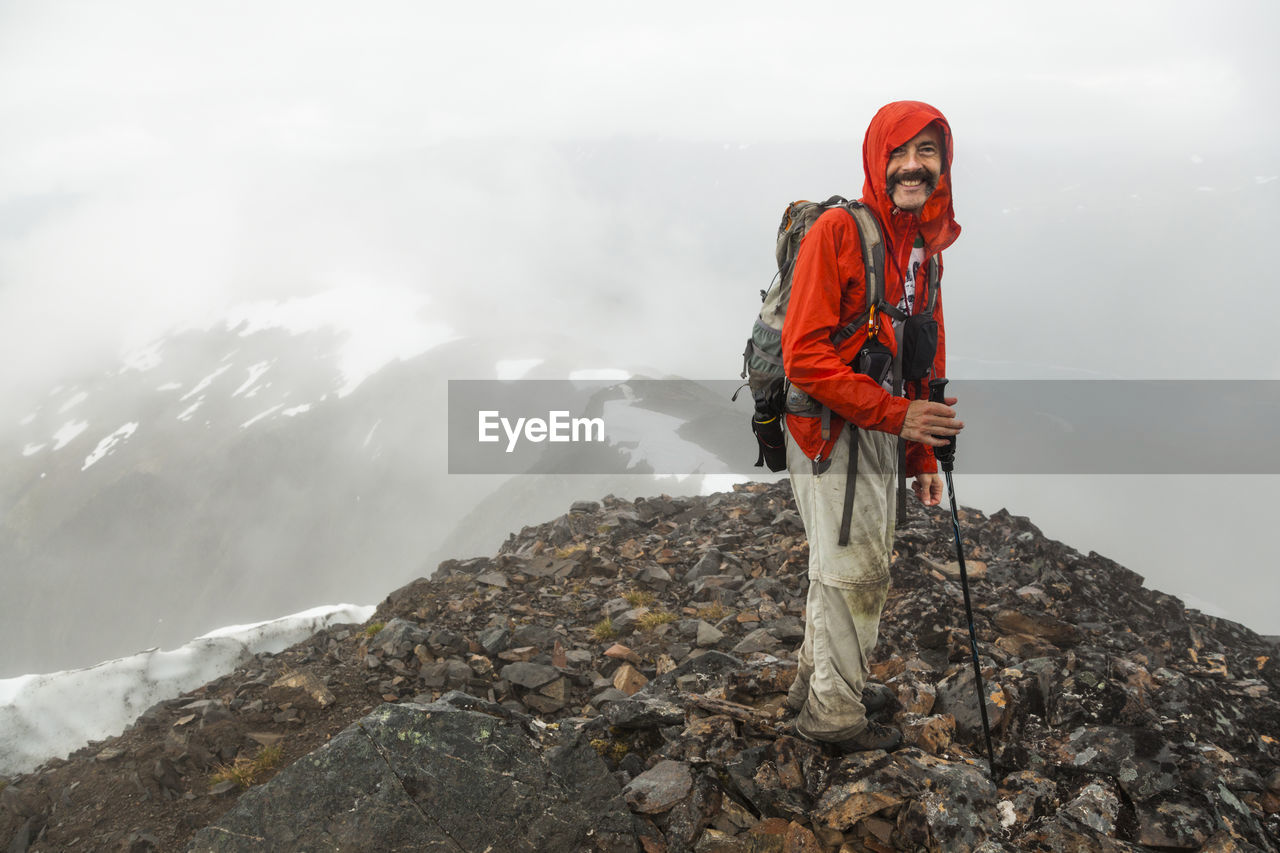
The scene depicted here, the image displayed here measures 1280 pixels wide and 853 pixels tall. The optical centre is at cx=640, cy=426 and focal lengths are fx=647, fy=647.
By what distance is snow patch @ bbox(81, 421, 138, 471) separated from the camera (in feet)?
499

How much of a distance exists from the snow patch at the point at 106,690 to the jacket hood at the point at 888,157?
34.2 feet

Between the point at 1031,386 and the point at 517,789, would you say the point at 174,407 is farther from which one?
the point at 1031,386

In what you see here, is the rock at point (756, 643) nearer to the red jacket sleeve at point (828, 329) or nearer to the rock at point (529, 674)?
the rock at point (529, 674)

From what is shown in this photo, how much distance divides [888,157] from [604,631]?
6.11 meters

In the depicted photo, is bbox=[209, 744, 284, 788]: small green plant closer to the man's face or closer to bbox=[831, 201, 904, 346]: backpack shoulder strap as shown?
bbox=[831, 201, 904, 346]: backpack shoulder strap

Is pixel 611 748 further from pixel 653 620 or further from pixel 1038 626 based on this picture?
pixel 1038 626

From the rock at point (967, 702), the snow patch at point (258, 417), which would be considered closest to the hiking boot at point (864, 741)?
the rock at point (967, 702)

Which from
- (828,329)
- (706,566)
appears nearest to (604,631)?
(706,566)

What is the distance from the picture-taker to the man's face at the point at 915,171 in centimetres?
342

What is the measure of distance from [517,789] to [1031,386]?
181882 mm

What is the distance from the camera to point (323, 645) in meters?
8.73

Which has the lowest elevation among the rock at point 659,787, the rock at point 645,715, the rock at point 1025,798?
the rock at point 645,715

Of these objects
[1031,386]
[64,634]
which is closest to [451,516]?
[64,634]

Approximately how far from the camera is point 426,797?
144 inches
